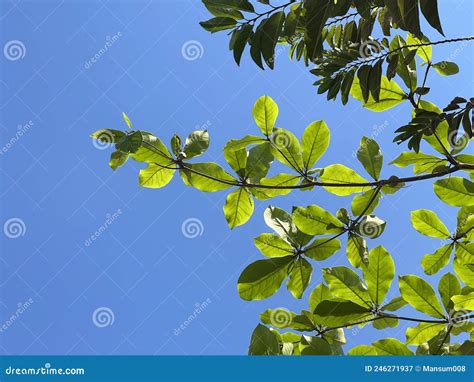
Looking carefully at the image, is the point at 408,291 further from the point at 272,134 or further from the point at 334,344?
the point at 272,134

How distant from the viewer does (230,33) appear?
227 centimetres

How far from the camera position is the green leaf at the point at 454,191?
2.57 meters

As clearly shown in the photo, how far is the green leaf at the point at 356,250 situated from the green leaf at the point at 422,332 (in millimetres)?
373

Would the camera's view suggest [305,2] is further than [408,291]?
No

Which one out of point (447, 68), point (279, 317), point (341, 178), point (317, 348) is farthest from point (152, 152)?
point (447, 68)

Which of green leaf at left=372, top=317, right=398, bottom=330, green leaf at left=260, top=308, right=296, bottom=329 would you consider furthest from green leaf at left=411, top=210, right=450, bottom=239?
green leaf at left=260, top=308, right=296, bottom=329

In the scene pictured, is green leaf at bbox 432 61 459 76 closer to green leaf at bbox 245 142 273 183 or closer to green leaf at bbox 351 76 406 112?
green leaf at bbox 351 76 406 112

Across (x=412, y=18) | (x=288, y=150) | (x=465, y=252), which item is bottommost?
(x=288, y=150)

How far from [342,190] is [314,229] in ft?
0.69

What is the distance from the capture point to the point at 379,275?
2297 millimetres

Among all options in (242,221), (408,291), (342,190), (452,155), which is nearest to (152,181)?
(242,221)

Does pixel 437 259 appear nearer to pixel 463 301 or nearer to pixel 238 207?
pixel 463 301

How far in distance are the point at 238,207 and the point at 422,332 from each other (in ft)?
3.24

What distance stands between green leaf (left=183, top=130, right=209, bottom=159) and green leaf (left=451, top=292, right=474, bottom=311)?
1203 mm
